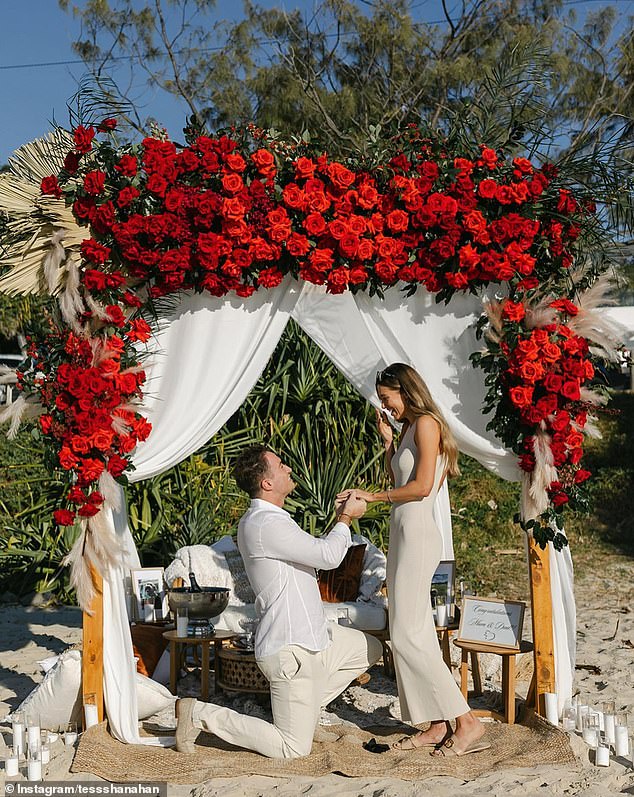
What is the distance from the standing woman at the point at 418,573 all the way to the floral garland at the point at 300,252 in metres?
0.48

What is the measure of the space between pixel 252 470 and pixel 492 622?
145cm

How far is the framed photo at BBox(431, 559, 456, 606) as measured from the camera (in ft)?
16.8

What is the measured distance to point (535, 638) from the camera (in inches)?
182

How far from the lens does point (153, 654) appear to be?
552 centimetres

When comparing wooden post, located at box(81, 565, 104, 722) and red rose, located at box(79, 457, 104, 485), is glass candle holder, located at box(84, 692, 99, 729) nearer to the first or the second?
wooden post, located at box(81, 565, 104, 722)

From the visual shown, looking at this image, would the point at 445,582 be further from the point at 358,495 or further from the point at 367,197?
the point at 367,197

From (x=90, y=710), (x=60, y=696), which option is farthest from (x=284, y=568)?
(x=60, y=696)

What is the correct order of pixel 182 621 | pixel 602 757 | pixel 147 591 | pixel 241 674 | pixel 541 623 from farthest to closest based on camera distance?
pixel 147 591
pixel 182 621
pixel 241 674
pixel 541 623
pixel 602 757

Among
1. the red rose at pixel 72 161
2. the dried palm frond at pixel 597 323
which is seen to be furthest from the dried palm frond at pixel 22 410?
the dried palm frond at pixel 597 323

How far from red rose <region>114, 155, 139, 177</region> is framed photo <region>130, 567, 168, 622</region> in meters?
2.19

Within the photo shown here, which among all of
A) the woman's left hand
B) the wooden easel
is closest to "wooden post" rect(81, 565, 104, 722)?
the wooden easel

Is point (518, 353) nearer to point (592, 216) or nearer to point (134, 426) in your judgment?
point (592, 216)

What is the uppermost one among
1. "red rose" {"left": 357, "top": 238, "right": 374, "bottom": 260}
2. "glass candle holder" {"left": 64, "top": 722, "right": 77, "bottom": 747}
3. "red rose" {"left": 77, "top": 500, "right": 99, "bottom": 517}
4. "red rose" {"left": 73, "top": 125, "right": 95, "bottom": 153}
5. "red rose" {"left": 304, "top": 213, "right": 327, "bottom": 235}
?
"red rose" {"left": 73, "top": 125, "right": 95, "bottom": 153}

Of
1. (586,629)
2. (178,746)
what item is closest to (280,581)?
(178,746)
